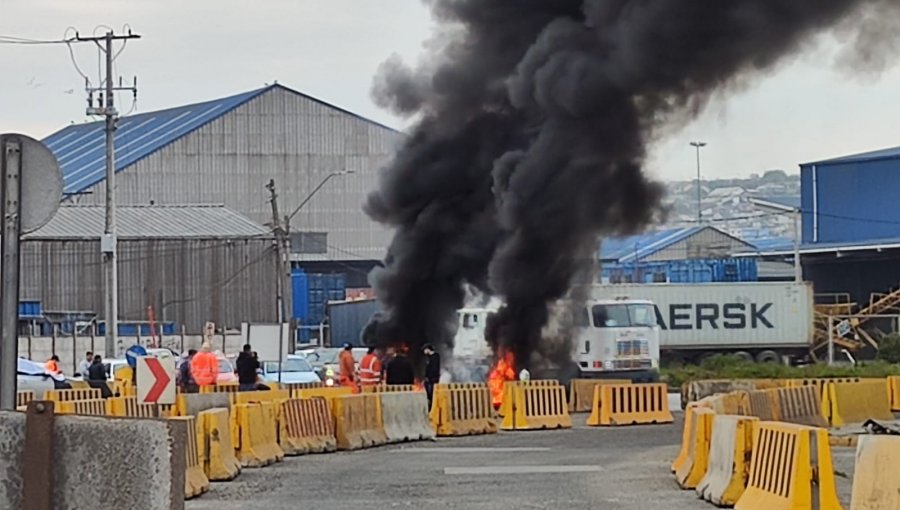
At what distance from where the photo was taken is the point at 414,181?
39.8m

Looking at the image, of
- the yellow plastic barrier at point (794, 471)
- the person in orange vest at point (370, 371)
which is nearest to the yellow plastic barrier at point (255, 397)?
the person in orange vest at point (370, 371)

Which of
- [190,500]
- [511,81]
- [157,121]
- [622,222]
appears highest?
[157,121]

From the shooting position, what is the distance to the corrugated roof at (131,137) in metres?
78.4

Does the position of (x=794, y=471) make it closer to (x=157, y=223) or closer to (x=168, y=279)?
(x=168, y=279)

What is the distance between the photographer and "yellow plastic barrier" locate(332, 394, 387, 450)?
78.9ft

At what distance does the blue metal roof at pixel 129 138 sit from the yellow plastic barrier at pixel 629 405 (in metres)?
49.2

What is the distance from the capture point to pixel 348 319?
210 feet

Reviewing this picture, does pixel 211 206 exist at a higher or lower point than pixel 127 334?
higher

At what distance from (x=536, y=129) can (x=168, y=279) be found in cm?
3730

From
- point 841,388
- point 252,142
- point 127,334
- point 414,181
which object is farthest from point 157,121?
point 841,388

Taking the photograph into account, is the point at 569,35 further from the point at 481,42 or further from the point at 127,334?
the point at 127,334

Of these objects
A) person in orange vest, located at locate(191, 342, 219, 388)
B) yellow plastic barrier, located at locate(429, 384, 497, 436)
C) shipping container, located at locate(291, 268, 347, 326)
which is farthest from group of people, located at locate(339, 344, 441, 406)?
shipping container, located at locate(291, 268, 347, 326)

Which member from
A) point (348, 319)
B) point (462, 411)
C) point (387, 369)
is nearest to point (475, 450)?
point (462, 411)

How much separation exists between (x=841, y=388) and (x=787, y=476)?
14786mm
